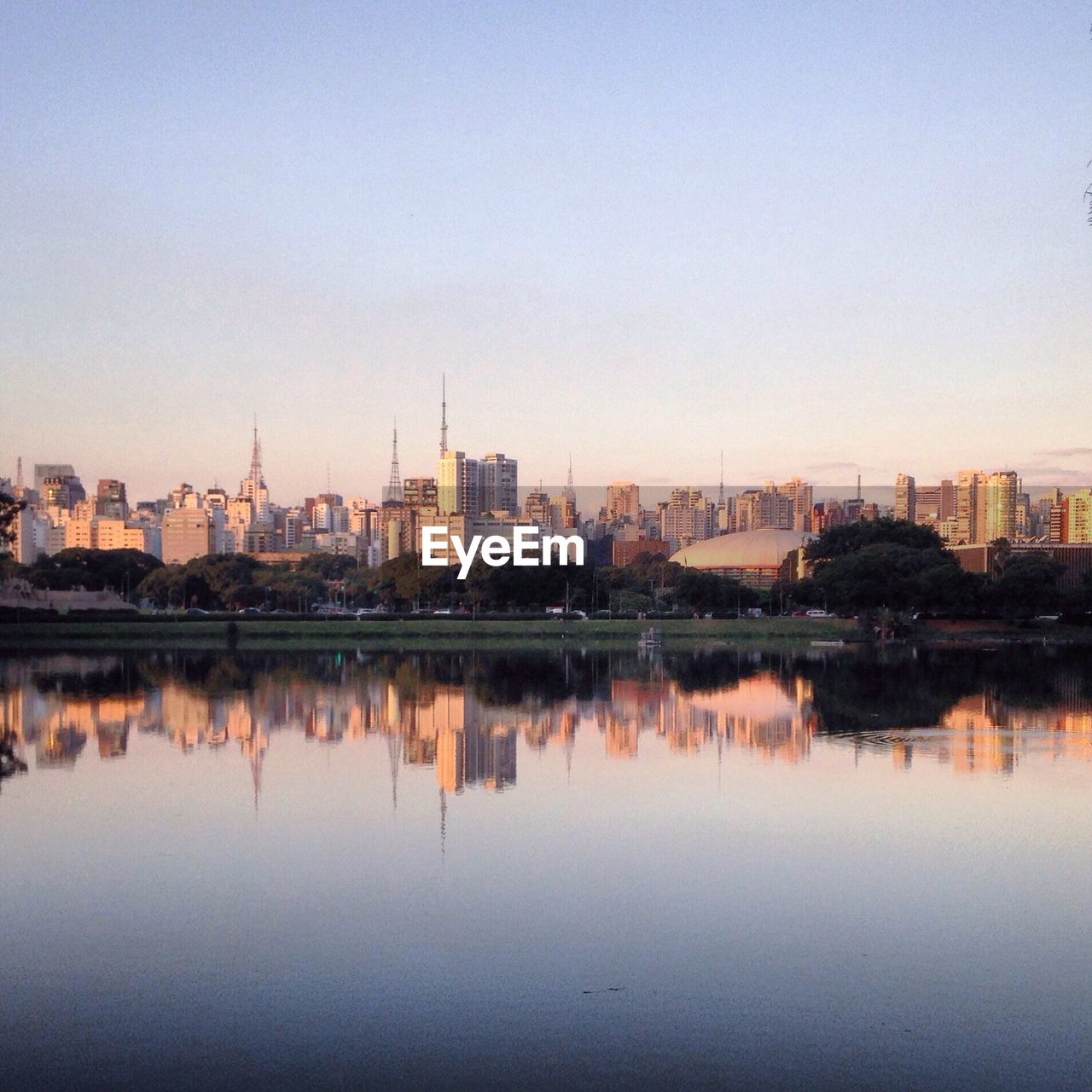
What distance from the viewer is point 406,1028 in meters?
7.32

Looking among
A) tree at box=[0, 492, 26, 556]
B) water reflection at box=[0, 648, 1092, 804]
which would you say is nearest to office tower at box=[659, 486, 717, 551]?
tree at box=[0, 492, 26, 556]

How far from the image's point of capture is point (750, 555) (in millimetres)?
132875

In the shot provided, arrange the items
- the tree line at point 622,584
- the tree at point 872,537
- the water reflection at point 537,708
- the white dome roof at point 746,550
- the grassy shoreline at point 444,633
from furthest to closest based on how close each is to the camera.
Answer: the white dome roof at point 746,550
the tree at point 872,537
the tree line at point 622,584
the grassy shoreline at point 444,633
the water reflection at point 537,708

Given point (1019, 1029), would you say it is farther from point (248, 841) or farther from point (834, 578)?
point (834, 578)

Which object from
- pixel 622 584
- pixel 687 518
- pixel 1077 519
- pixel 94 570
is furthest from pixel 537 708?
pixel 687 518

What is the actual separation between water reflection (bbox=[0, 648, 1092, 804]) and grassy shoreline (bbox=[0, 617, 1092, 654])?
471 inches

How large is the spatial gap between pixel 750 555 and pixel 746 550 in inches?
49.9

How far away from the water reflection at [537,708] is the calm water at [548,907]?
22cm

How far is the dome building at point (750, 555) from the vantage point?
130500 millimetres

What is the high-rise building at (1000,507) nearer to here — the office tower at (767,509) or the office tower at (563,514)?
the office tower at (767,509)

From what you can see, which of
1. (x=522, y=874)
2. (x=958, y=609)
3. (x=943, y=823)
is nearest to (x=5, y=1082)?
(x=522, y=874)

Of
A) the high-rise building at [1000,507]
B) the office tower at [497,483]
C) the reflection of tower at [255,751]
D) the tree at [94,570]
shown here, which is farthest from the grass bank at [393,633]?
the office tower at [497,483]

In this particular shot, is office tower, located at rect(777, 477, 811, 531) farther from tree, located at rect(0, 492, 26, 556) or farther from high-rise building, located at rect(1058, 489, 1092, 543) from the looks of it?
tree, located at rect(0, 492, 26, 556)

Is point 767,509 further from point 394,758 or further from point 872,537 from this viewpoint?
point 394,758
